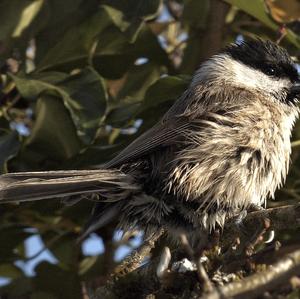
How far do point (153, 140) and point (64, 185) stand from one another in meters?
0.50

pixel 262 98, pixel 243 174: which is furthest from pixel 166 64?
pixel 243 174

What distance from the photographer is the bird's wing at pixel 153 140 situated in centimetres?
322

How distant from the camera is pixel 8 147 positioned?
A: 10.3 ft

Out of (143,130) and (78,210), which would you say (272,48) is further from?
(78,210)

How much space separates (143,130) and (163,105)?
0.52 ft

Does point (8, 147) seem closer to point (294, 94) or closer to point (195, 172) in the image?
point (195, 172)

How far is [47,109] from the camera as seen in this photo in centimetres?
332

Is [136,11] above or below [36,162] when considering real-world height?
above

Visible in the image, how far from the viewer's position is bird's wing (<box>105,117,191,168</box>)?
3221 millimetres

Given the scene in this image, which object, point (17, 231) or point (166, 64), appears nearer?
point (17, 231)

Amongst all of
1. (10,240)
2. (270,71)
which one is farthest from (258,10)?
(10,240)

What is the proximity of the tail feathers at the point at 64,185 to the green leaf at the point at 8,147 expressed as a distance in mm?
249

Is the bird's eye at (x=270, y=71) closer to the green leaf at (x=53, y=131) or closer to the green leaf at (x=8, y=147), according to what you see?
the green leaf at (x=53, y=131)

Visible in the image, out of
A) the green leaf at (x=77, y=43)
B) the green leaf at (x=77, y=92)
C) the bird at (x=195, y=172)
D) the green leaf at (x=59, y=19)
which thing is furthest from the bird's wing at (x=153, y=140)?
the green leaf at (x=59, y=19)
